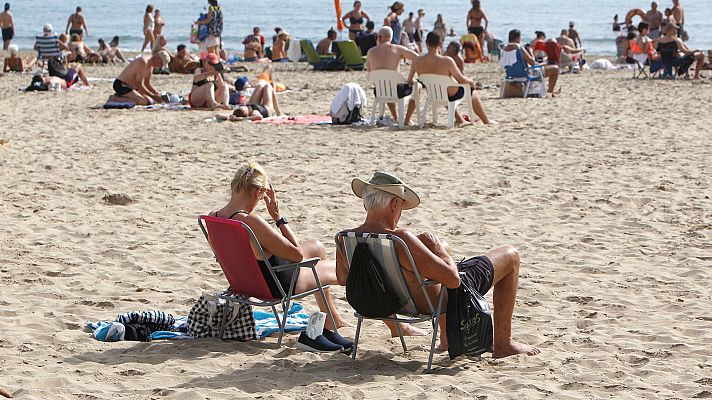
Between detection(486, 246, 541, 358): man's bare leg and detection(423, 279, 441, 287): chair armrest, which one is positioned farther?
detection(486, 246, 541, 358): man's bare leg

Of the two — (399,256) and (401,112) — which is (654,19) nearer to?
(401,112)

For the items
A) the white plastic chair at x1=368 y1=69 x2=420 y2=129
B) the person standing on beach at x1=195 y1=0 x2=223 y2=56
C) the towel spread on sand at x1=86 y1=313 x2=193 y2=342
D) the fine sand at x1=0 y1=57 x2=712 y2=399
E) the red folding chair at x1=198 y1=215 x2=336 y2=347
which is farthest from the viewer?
the person standing on beach at x1=195 y1=0 x2=223 y2=56

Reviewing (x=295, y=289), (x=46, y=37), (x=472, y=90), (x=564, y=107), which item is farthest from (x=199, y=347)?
(x=46, y=37)

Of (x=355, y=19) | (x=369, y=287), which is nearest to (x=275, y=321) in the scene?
(x=369, y=287)

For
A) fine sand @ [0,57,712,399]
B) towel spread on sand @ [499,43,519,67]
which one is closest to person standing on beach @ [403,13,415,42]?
towel spread on sand @ [499,43,519,67]

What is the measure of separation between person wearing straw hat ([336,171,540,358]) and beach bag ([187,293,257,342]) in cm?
50

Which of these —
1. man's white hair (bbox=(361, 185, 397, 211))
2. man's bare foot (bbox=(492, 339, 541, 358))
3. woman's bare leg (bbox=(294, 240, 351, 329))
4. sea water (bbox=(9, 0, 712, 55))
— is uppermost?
man's white hair (bbox=(361, 185, 397, 211))

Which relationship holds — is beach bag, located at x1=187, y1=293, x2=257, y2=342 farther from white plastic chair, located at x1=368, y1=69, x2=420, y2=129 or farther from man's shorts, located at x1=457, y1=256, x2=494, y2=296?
white plastic chair, located at x1=368, y1=69, x2=420, y2=129

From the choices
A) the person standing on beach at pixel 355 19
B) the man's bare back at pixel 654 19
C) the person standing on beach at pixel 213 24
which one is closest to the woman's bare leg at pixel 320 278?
the person standing on beach at pixel 213 24

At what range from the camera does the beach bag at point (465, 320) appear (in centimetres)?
434

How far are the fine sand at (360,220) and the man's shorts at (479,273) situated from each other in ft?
1.05

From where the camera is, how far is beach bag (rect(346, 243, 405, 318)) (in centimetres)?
430

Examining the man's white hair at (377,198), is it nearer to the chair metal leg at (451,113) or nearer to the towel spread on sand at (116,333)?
the towel spread on sand at (116,333)

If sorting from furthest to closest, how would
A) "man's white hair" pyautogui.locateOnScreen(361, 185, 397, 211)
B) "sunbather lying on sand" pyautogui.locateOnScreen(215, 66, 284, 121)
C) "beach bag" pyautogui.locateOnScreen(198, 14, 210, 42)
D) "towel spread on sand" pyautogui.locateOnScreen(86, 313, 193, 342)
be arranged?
"beach bag" pyautogui.locateOnScreen(198, 14, 210, 42)
"sunbather lying on sand" pyautogui.locateOnScreen(215, 66, 284, 121)
"towel spread on sand" pyautogui.locateOnScreen(86, 313, 193, 342)
"man's white hair" pyautogui.locateOnScreen(361, 185, 397, 211)
